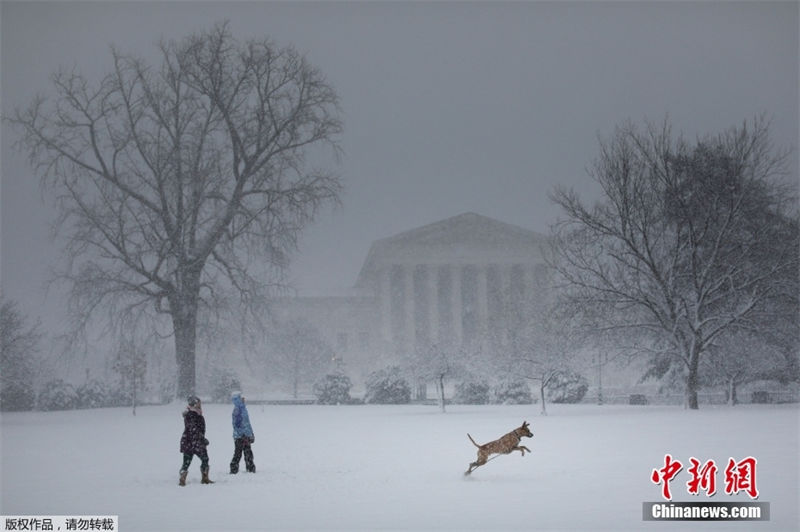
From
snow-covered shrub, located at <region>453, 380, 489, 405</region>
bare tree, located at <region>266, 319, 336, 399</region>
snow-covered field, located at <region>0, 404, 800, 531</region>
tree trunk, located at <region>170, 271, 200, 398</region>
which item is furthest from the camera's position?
bare tree, located at <region>266, 319, 336, 399</region>

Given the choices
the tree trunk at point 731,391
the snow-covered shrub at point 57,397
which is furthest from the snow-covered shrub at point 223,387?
the tree trunk at point 731,391

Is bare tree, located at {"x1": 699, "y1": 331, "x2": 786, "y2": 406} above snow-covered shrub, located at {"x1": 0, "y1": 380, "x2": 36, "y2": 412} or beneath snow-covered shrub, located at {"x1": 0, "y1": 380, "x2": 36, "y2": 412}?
above

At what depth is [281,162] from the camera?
48.1 m

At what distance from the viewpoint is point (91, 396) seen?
5666cm

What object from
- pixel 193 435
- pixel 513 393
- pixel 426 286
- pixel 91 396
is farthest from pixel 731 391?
pixel 426 286

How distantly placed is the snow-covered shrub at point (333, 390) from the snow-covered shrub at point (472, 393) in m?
6.13

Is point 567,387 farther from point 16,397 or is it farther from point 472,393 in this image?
point 16,397

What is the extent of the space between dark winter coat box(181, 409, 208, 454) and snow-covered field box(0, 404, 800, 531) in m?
0.66

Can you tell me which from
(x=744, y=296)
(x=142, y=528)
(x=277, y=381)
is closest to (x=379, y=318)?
(x=277, y=381)

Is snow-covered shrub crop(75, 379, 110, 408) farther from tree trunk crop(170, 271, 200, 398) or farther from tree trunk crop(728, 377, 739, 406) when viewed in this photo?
tree trunk crop(728, 377, 739, 406)

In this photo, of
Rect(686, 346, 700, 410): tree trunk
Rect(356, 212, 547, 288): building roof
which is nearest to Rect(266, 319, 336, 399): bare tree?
Rect(356, 212, 547, 288): building roof

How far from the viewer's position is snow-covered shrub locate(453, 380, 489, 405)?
5716cm

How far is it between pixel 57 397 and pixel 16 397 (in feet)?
7.74

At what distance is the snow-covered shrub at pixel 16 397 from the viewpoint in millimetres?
54062
